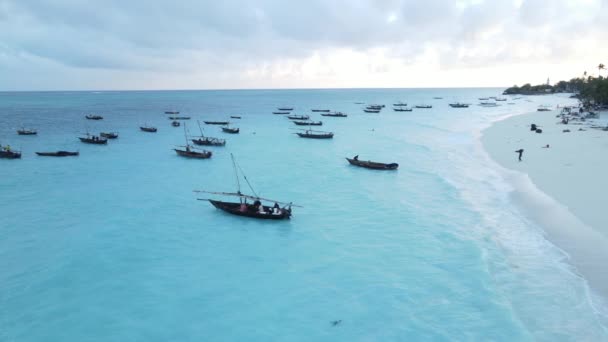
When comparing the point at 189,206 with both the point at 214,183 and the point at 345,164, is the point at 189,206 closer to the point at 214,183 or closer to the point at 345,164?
the point at 214,183

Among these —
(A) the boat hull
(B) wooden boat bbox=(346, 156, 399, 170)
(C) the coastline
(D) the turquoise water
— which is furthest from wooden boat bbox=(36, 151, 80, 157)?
(C) the coastline

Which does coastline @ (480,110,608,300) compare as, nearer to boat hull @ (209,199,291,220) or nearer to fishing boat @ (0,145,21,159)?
boat hull @ (209,199,291,220)

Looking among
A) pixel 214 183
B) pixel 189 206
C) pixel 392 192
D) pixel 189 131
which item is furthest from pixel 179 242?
pixel 189 131

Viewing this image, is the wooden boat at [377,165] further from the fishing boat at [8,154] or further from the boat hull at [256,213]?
the fishing boat at [8,154]

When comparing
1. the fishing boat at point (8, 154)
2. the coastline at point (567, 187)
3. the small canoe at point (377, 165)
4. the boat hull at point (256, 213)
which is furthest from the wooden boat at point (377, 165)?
the fishing boat at point (8, 154)

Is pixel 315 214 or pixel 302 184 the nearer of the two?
pixel 315 214

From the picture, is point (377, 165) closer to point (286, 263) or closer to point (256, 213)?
point (256, 213)
